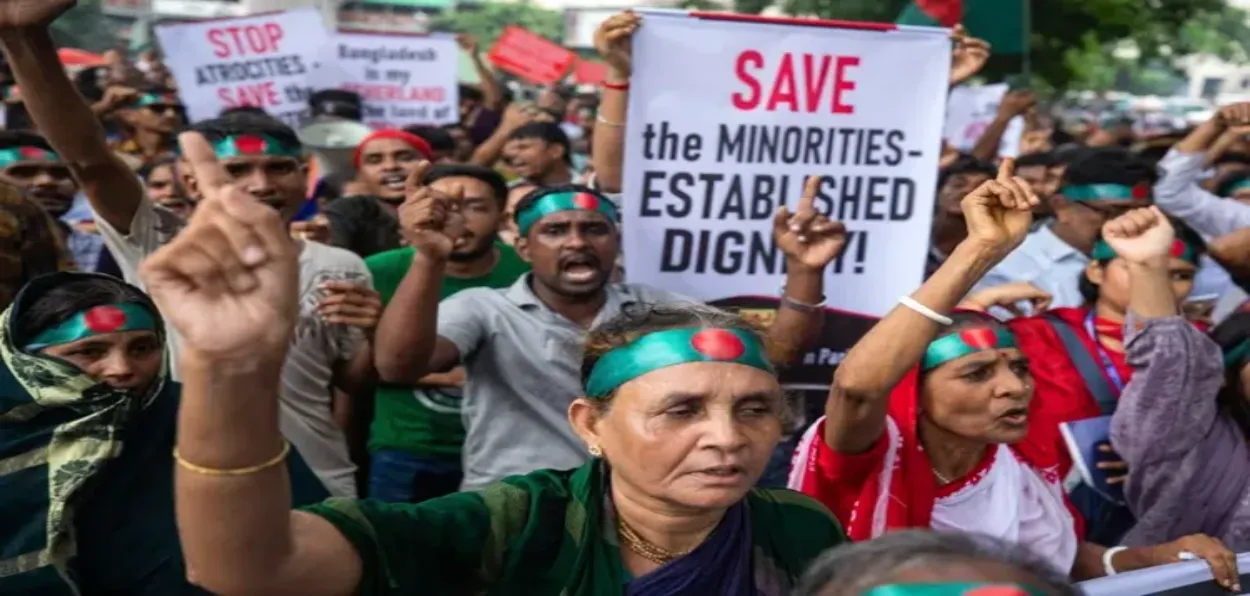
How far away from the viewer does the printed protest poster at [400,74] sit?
827 cm

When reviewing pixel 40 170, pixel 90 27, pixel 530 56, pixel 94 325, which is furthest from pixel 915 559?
pixel 90 27

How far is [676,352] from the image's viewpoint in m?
2.16

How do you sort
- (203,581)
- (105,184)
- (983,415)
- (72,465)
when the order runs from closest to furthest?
1. (203,581)
2. (72,465)
3. (983,415)
4. (105,184)

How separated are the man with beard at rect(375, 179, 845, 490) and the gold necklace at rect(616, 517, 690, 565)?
1.04 meters

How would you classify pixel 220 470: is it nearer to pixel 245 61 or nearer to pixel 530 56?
pixel 245 61

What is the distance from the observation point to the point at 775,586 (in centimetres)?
216

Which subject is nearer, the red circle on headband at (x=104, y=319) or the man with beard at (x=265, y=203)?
the red circle on headband at (x=104, y=319)

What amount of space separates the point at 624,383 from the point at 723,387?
0.54ft

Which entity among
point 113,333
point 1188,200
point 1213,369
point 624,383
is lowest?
point 1188,200

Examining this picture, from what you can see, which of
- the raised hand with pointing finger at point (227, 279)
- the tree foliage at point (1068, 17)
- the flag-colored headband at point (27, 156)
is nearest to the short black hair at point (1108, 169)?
the flag-colored headband at point (27, 156)

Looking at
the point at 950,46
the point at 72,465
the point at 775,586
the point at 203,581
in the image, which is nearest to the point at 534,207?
the point at 950,46

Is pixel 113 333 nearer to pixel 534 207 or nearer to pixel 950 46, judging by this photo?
pixel 534 207

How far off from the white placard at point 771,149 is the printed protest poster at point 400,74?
15.5 ft

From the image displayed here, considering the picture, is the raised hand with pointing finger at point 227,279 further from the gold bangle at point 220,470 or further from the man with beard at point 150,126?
the man with beard at point 150,126
